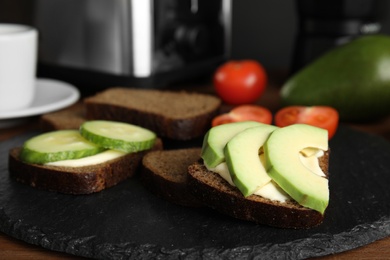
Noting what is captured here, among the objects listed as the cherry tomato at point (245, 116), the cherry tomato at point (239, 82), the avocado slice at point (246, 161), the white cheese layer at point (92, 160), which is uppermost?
the avocado slice at point (246, 161)

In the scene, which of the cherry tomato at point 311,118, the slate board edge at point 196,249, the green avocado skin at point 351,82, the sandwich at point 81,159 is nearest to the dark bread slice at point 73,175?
the sandwich at point 81,159

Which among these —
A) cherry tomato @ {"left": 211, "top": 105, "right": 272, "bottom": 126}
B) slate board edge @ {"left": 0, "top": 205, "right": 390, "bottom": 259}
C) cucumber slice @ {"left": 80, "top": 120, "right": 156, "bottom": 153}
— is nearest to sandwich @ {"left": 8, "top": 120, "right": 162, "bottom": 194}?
cucumber slice @ {"left": 80, "top": 120, "right": 156, "bottom": 153}

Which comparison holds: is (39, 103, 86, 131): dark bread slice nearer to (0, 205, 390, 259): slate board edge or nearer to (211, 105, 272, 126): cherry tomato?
(211, 105, 272, 126): cherry tomato

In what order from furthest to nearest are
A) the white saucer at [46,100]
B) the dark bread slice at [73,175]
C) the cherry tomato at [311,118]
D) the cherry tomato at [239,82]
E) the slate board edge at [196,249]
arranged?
the cherry tomato at [239,82] → the white saucer at [46,100] → the cherry tomato at [311,118] → the dark bread slice at [73,175] → the slate board edge at [196,249]

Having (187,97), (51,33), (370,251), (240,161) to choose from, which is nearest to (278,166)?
(240,161)

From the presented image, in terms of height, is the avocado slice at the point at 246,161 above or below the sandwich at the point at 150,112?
above

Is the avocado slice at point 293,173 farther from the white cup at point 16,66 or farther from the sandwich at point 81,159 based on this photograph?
the white cup at point 16,66
